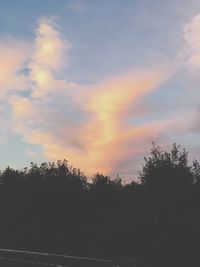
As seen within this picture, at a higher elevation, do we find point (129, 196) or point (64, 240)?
point (129, 196)

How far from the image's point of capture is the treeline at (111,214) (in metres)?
34.4

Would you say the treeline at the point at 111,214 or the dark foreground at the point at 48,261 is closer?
the dark foreground at the point at 48,261

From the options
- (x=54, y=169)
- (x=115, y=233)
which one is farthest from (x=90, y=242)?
(x=54, y=169)

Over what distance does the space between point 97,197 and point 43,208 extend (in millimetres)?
5036

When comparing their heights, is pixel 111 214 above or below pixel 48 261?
above

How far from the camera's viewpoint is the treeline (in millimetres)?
34375

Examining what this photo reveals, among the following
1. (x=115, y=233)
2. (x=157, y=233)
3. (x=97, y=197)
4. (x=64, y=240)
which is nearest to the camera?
(x=157, y=233)

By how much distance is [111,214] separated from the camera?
4016 cm

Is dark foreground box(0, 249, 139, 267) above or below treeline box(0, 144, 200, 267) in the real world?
below

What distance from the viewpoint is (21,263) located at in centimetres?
2017

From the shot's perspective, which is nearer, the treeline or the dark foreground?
the dark foreground

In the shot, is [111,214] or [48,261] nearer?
[48,261]

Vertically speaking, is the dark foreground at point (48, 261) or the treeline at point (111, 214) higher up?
the treeline at point (111, 214)

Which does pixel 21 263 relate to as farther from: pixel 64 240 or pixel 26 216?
pixel 26 216
